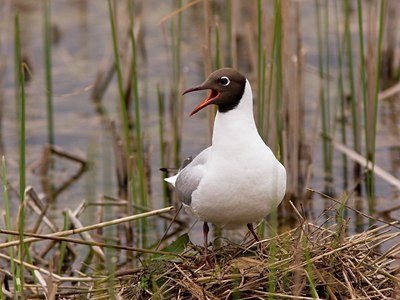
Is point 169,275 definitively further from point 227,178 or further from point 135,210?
point 135,210

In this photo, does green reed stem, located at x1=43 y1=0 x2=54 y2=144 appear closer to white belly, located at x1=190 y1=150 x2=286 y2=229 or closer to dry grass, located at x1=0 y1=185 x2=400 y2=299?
dry grass, located at x1=0 y1=185 x2=400 y2=299

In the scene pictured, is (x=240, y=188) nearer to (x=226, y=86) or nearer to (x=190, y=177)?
(x=190, y=177)

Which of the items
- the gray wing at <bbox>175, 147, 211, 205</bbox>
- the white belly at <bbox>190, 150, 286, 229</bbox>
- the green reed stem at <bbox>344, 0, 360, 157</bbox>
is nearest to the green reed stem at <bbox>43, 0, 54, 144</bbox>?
the green reed stem at <bbox>344, 0, 360, 157</bbox>

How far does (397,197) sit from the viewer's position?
809cm

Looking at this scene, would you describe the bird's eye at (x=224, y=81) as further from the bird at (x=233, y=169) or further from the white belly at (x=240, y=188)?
the white belly at (x=240, y=188)

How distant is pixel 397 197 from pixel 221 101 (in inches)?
123

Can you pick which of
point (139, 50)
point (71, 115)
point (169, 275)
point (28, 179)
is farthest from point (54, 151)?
point (169, 275)

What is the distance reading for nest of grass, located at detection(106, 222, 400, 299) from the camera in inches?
201

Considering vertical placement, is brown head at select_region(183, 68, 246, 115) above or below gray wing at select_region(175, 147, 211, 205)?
above

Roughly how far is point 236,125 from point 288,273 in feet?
2.57

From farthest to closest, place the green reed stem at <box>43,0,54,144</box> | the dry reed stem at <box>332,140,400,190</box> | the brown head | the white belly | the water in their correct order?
the water, the green reed stem at <box>43,0,54,144</box>, the dry reed stem at <box>332,140,400,190</box>, the brown head, the white belly

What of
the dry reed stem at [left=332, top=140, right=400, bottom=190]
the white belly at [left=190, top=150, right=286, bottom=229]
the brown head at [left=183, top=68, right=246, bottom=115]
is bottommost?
the dry reed stem at [left=332, top=140, right=400, bottom=190]

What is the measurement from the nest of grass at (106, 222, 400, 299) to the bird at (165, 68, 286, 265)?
18 cm

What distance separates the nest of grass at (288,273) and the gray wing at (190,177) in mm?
323
